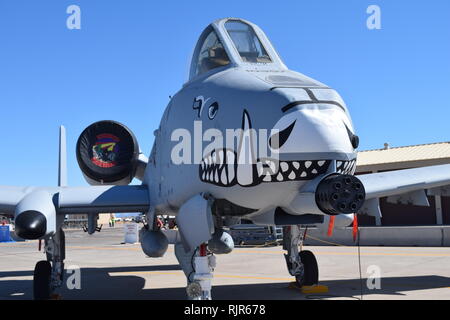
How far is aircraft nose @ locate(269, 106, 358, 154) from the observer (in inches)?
226

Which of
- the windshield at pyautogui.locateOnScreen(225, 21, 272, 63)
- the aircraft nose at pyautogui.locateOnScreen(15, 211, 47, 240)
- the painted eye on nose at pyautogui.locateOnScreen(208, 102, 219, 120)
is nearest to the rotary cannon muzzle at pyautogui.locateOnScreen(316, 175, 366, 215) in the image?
the painted eye on nose at pyautogui.locateOnScreen(208, 102, 219, 120)

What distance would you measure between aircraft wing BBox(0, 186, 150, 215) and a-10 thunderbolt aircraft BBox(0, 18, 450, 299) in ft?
0.07

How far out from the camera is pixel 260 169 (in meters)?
5.95

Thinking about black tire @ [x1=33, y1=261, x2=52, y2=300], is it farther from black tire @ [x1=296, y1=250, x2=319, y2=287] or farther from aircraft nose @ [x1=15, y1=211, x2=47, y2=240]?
black tire @ [x1=296, y1=250, x2=319, y2=287]

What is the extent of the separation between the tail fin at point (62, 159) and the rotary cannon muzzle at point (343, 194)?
34.2 feet

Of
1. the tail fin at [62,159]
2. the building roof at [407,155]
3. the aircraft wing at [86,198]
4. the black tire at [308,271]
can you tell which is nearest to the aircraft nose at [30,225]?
the aircraft wing at [86,198]

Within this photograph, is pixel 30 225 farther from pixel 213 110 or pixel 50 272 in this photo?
pixel 213 110

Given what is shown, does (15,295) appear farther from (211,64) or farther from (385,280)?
(385,280)

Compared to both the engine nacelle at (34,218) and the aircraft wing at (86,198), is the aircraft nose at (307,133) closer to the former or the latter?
the engine nacelle at (34,218)
